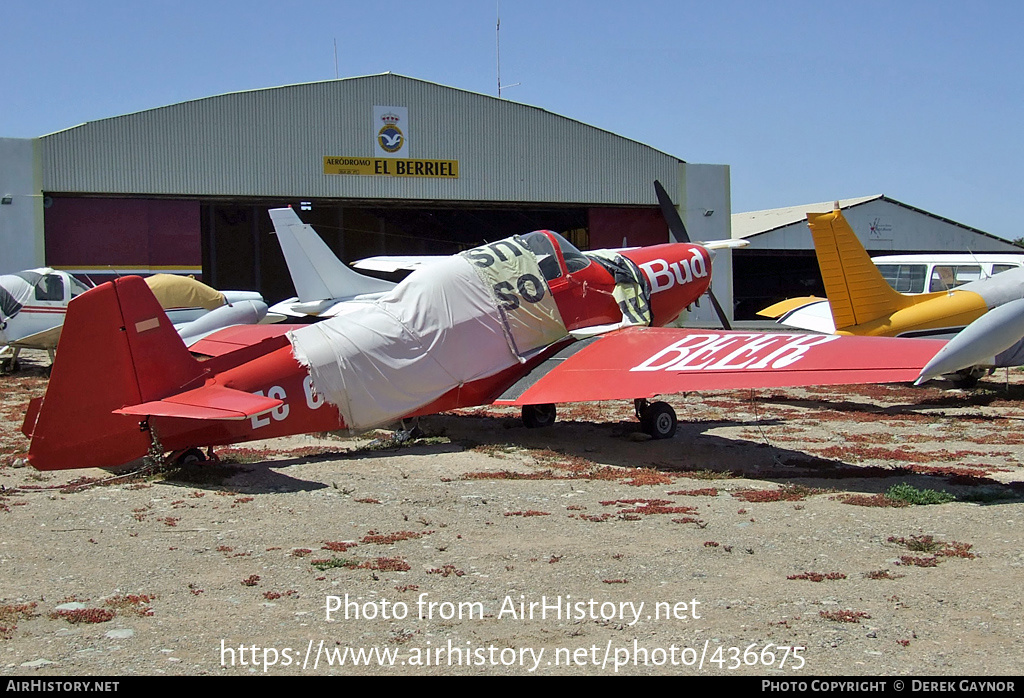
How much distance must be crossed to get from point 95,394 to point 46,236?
24327 millimetres

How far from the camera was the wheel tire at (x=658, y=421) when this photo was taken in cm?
1152

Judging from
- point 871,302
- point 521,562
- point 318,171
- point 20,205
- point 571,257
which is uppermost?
point 318,171

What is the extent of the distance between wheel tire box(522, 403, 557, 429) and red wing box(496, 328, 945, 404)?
44.0 inches

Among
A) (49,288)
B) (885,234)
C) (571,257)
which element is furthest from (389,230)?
(571,257)

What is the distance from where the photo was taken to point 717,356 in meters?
9.89

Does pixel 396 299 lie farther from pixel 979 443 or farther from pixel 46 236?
pixel 46 236

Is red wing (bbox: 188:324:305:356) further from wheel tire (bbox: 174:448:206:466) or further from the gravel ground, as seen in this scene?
wheel tire (bbox: 174:448:206:466)

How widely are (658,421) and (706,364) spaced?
197cm

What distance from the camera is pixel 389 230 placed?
43.8 meters

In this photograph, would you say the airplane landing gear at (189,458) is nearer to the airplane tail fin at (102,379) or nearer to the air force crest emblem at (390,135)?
the airplane tail fin at (102,379)

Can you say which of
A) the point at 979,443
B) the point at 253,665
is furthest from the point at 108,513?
the point at 979,443

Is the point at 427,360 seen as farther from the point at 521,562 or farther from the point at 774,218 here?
the point at 774,218

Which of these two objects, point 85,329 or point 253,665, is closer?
point 253,665

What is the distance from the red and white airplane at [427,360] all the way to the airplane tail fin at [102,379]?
0.01m
